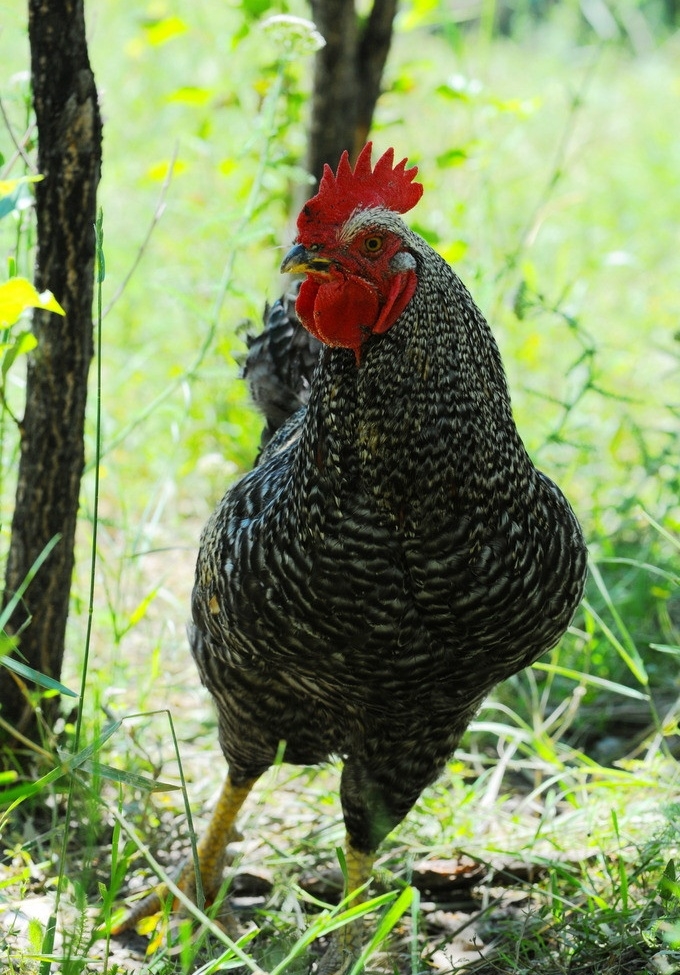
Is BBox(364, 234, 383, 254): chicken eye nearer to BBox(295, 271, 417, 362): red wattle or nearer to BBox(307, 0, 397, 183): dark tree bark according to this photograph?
BBox(295, 271, 417, 362): red wattle

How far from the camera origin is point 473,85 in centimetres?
420

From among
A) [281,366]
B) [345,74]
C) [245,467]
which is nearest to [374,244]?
[281,366]

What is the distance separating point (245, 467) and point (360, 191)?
251cm

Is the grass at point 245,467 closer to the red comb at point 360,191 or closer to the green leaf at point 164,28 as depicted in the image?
the green leaf at point 164,28

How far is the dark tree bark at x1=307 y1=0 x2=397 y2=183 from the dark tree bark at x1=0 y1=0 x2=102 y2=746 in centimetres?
180

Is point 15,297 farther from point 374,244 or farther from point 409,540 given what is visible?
point 409,540

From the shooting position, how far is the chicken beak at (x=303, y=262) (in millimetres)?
2260

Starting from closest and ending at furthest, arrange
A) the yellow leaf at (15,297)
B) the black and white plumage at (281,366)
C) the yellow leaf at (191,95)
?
the yellow leaf at (15,297) < the black and white plumage at (281,366) < the yellow leaf at (191,95)

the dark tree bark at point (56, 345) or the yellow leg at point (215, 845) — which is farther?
the yellow leg at point (215, 845)

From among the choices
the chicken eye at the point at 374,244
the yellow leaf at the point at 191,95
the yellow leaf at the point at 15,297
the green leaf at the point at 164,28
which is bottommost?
the yellow leaf at the point at 15,297

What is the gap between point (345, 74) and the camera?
13.8ft

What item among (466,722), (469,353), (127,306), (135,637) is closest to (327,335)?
(469,353)

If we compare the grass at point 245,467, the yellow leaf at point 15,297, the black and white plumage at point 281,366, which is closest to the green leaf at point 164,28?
the grass at point 245,467

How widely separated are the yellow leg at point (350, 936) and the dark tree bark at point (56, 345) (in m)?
1.05
